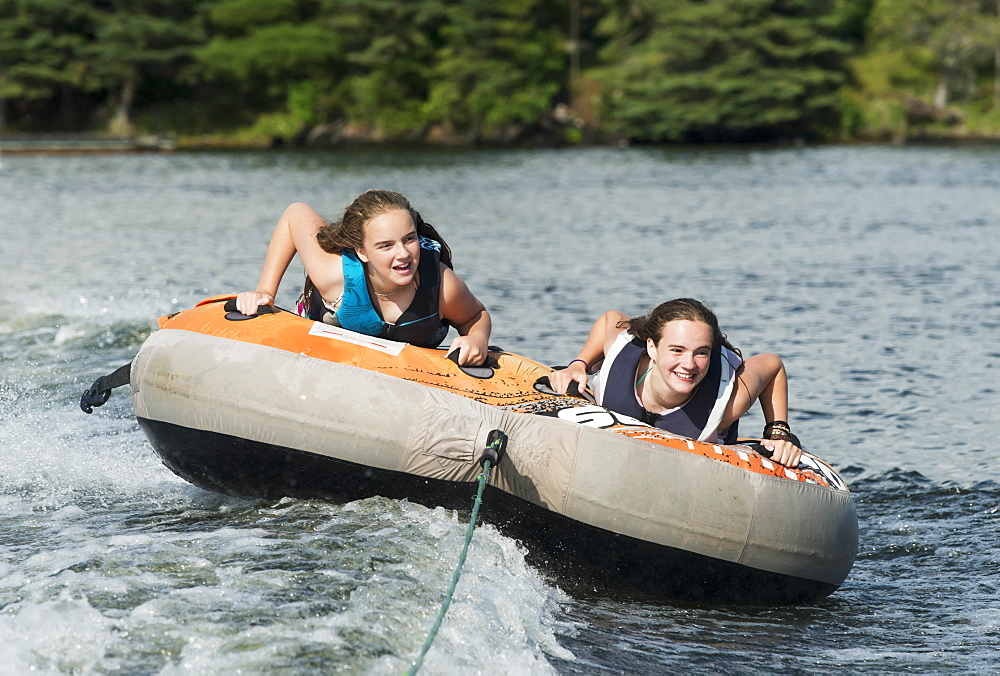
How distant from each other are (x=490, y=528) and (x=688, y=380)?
3.15 feet

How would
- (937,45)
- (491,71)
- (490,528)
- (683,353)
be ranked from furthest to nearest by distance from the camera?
1. (491,71)
2. (937,45)
3. (490,528)
4. (683,353)

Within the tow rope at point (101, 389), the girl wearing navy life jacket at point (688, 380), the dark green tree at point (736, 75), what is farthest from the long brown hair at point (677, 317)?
the dark green tree at point (736, 75)

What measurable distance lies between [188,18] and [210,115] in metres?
4.16

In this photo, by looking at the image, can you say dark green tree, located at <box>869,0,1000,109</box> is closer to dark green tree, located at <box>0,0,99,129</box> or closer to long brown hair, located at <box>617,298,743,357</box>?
dark green tree, located at <box>0,0,99,129</box>

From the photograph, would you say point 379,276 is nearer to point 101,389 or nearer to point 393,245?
point 393,245

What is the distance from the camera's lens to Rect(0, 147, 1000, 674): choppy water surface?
3.76 meters

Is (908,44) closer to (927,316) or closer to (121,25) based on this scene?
(121,25)

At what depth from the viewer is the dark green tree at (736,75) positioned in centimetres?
4381

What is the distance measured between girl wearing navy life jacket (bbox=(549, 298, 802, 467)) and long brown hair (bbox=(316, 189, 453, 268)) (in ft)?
3.06

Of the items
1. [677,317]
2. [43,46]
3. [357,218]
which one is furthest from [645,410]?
[43,46]

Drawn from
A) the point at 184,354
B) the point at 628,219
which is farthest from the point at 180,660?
the point at 628,219

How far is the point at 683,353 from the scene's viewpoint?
439 centimetres

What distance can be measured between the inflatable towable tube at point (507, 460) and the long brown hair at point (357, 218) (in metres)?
0.36

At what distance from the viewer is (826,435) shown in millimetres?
6770
